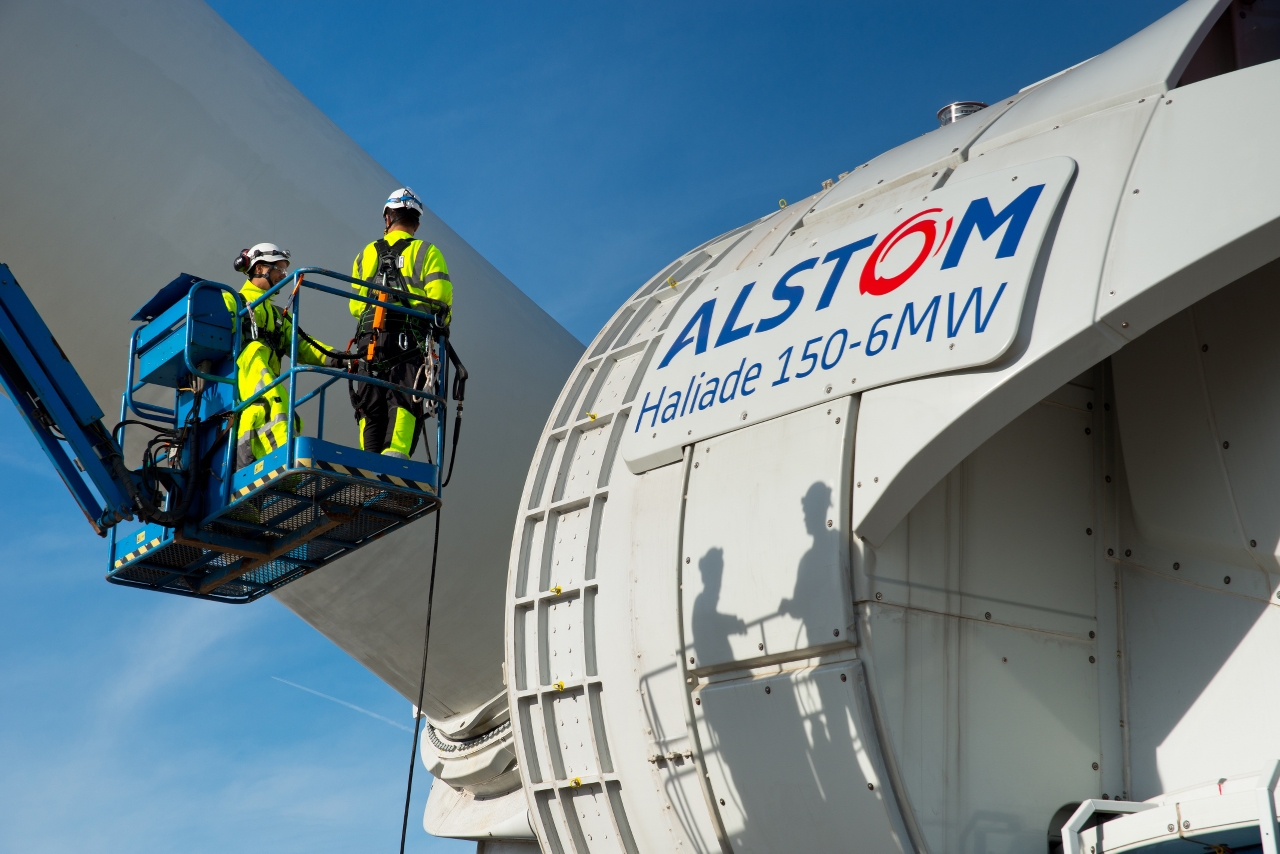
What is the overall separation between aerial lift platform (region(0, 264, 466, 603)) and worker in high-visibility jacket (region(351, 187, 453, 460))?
7 centimetres

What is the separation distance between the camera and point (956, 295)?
16.4 ft

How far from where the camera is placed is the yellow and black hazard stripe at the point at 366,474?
5512 millimetres

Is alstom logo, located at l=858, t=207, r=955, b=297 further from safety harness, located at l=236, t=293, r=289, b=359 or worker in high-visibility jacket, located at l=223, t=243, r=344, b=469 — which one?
safety harness, located at l=236, t=293, r=289, b=359

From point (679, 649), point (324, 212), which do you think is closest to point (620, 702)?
point (679, 649)

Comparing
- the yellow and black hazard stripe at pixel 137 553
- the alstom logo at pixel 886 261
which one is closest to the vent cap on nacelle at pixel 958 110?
the alstom logo at pixel 886 261

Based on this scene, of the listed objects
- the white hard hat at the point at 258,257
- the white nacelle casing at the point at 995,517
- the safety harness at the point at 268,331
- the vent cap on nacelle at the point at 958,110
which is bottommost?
the white nacelle casing at the point at 995,517

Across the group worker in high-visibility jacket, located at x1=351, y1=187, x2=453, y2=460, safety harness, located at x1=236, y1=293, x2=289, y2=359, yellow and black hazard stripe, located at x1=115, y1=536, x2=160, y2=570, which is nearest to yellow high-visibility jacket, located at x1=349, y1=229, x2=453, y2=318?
worker in high-visibility jacket, located at x1=351, y1=187, x2=453, y2=460

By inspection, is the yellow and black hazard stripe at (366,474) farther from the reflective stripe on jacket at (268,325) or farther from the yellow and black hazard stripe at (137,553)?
the yellow and black hazard stripe at (137,553)

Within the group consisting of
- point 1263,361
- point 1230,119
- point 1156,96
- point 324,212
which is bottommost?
point 1263,361

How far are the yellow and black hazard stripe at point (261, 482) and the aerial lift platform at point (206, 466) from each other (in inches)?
0.4

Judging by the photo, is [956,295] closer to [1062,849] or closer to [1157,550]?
[1157,550]

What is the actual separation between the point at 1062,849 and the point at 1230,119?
316 centimetres

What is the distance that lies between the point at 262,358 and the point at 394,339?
2.32 ft

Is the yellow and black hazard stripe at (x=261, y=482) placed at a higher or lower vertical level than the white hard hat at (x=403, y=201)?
lower
